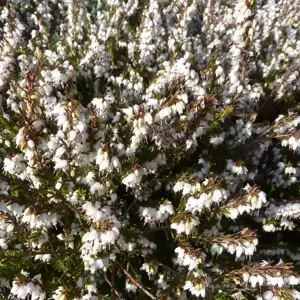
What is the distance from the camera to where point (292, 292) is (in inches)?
108

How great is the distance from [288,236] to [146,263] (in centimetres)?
214

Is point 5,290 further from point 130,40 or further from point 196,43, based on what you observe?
point 196,43

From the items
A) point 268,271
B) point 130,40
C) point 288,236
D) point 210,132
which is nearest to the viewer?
point 268,271

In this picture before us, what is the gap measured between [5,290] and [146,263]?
135 cm

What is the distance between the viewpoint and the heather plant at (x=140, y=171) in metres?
2.62

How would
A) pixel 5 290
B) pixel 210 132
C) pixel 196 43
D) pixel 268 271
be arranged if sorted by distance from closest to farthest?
pixel 268 271 < pixel 5 290 < pixel 210 132 < pixel 196 43

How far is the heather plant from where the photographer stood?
2.62m

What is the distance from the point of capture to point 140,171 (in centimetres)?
271

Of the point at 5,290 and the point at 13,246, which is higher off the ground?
the point at 13,246

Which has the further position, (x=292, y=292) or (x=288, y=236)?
(x=288, y=236)

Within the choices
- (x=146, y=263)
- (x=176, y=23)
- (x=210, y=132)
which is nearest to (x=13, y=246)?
(x=146, y=263)

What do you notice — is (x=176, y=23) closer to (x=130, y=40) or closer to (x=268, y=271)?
(x=130, y=40)

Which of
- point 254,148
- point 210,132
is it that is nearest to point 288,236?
point 254,148

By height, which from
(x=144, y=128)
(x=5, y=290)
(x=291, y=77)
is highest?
(x=291, y=77)
